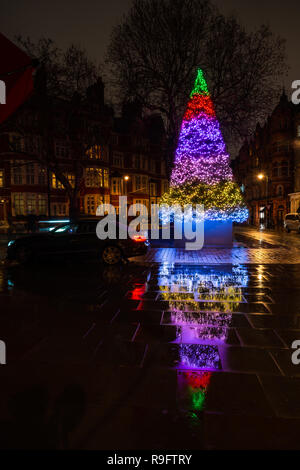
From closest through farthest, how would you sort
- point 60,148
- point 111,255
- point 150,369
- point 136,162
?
point 150,369 → point 111,255 → point 60,148 → point 136,162

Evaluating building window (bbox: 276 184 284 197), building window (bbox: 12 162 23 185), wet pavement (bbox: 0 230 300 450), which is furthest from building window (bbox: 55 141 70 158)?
building window (bbox: 276 184 284 197)

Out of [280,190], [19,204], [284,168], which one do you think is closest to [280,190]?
[280,190]

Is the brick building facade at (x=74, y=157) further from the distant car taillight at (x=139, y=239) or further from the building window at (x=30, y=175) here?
the distant car taillight at (x=139, y=239)

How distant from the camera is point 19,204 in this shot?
33406 mm

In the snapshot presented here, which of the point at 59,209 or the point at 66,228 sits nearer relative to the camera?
the point at 66,228

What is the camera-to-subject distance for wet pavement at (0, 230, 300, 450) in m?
2.40

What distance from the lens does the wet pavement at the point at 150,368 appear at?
2.40 meters

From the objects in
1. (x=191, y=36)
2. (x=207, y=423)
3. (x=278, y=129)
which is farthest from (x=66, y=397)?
(x=278, y=129)

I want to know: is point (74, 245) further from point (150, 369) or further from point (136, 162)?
point (136, 162)

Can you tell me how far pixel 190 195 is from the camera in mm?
16484

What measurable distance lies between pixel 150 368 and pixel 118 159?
4048 cm

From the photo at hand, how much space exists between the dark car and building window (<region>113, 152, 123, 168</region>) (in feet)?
105

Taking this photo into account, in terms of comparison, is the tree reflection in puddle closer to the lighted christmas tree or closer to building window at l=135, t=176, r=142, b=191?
the lighted christmas tree

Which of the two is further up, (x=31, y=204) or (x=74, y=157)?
(x=74, y=157)
